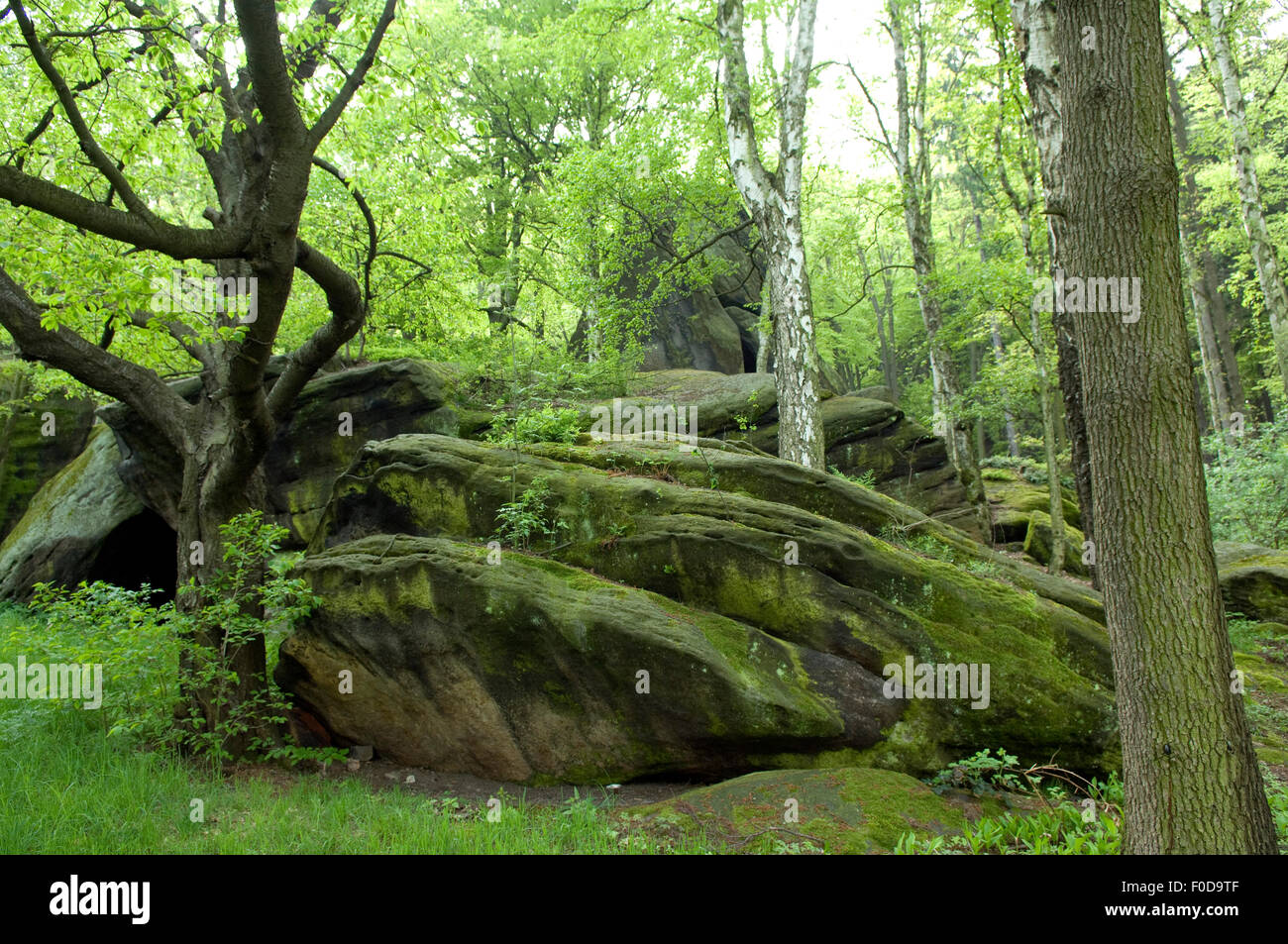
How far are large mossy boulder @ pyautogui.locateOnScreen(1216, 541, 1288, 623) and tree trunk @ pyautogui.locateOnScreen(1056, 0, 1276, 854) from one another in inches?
390

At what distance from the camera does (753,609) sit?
741 centimetres

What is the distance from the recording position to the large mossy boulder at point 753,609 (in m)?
6.66

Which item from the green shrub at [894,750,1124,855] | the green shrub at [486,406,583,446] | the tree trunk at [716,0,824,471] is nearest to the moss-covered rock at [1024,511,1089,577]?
the tree trunk at [716,0,824,471]

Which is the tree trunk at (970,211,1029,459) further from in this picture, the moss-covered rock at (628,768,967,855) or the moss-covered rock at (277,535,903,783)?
the moss-covered rock at (628,768,967,855)

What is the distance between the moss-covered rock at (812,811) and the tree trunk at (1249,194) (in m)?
13.4

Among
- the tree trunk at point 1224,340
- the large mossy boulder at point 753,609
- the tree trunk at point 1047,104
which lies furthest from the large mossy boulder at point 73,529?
the tree trunk at point 1224,340

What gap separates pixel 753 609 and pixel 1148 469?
13.2 feet

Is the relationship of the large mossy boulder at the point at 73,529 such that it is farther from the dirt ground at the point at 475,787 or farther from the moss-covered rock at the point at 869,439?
the moss-covered rock at the point at 869,439

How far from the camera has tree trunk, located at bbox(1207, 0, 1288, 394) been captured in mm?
13555

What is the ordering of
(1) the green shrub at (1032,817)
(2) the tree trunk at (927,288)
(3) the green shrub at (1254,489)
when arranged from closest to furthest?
(1) the green shrub at (1032,817) → (3) the green shrub at (1254,489) → (2) the tree trunk at (927,288)

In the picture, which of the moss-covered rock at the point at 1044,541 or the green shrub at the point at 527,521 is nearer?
the green shrub at the point at 527,521

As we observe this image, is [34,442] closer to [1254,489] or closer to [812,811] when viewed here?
[812,811]

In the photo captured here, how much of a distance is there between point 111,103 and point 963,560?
11.3m

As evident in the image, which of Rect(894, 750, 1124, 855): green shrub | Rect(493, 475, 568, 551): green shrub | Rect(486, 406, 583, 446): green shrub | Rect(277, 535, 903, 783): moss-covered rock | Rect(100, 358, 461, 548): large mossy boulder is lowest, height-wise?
Rect(894, 750, 1124, 855): green shrub
